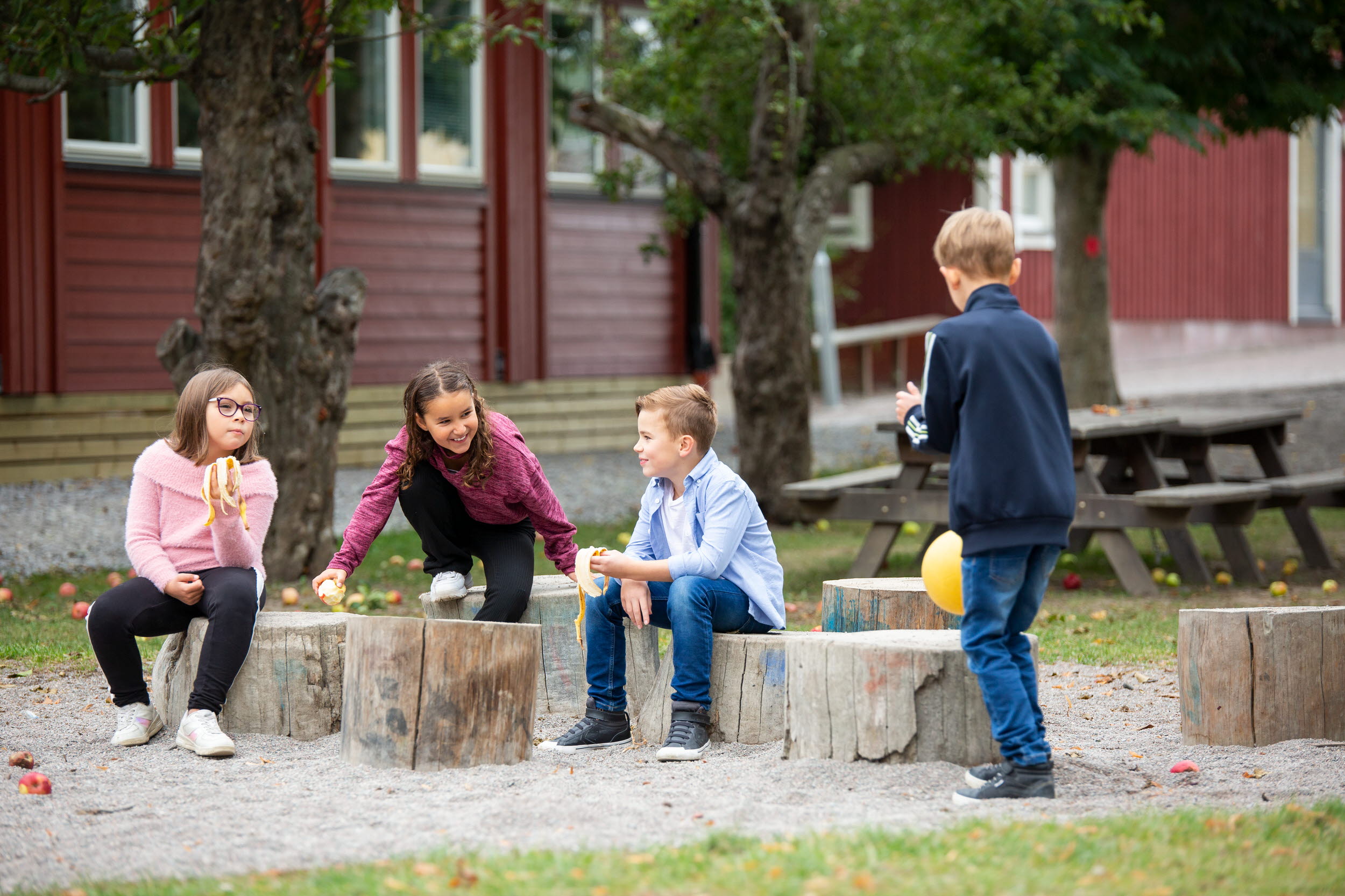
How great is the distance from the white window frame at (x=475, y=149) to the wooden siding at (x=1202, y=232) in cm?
1073

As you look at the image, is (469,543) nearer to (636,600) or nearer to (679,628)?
(636,600)

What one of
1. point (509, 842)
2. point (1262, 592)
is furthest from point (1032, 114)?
point (509, 842)

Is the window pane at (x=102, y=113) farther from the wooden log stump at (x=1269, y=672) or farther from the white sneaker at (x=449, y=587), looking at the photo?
the wooden log stump at (x=1269, y=672)

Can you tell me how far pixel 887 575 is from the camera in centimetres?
954

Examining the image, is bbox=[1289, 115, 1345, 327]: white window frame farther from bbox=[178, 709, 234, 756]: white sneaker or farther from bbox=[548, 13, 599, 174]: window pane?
bbox=[178, 709, 234, 756]: white sneaker

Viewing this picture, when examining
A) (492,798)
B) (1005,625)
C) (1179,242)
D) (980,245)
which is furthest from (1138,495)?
(1179,242)

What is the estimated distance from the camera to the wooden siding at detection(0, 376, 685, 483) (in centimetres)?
1257

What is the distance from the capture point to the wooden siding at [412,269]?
47.9 ft

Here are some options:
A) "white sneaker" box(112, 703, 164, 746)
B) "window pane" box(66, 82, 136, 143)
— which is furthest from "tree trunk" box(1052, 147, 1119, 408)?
"white sneaker" box(112, 703, 164, 746)

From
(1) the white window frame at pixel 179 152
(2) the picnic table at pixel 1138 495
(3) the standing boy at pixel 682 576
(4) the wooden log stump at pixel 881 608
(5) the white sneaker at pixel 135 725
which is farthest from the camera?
(1) the white window frame at pixel 179 152

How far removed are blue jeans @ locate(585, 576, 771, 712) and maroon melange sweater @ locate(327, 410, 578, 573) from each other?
11.3 inches

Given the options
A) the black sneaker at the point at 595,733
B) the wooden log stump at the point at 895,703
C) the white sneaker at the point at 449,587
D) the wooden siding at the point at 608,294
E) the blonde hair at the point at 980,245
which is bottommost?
the black sneaker at the point at 595,733

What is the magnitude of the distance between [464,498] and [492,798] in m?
1.55

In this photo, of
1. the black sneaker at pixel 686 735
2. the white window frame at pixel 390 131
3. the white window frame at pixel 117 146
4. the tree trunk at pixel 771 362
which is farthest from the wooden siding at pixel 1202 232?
Answer: the black sneaker at pixel 686 735
